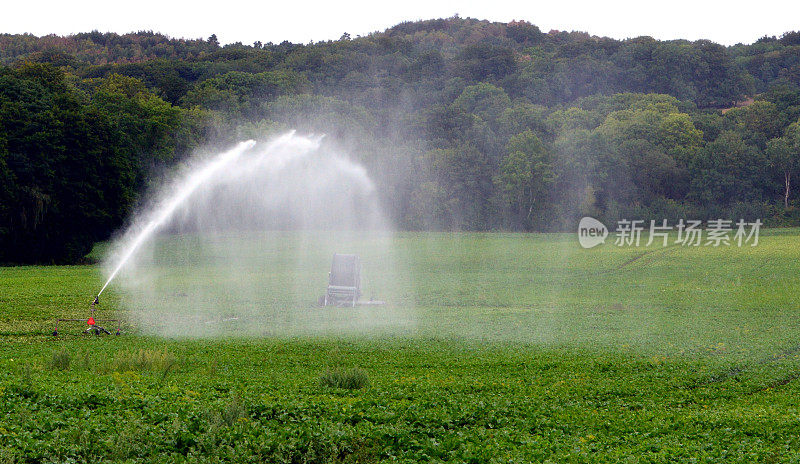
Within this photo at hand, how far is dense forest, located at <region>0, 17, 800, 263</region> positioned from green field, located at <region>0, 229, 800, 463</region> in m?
27.1

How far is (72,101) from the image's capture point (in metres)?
76.9

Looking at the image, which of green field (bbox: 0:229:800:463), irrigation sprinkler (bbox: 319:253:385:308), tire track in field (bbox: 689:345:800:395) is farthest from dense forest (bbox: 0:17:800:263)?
tire track in field (bbox: 689:345:800:395)

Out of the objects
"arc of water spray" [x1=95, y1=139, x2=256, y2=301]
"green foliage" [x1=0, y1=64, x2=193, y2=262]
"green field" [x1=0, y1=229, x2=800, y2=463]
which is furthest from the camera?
"green foliage" [x1=0, y1=64, x2=193, y2=262]

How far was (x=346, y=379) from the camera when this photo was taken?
63.6 feet

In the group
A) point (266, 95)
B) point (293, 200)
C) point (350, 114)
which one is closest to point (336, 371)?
point (293, 200)

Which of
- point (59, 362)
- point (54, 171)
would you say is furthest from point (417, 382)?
point (54, 171)

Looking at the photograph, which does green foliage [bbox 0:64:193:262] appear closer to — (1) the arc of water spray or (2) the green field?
(1) the arc of water spray

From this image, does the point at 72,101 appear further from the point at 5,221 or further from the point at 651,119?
the point at 651,119

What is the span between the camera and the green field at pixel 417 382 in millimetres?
14539

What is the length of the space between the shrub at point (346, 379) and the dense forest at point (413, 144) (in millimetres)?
57692

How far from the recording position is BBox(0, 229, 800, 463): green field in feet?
47.7

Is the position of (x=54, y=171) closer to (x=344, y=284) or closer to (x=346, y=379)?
(x=344, y=284)

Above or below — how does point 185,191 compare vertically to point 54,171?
below

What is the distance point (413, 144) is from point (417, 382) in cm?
10432
